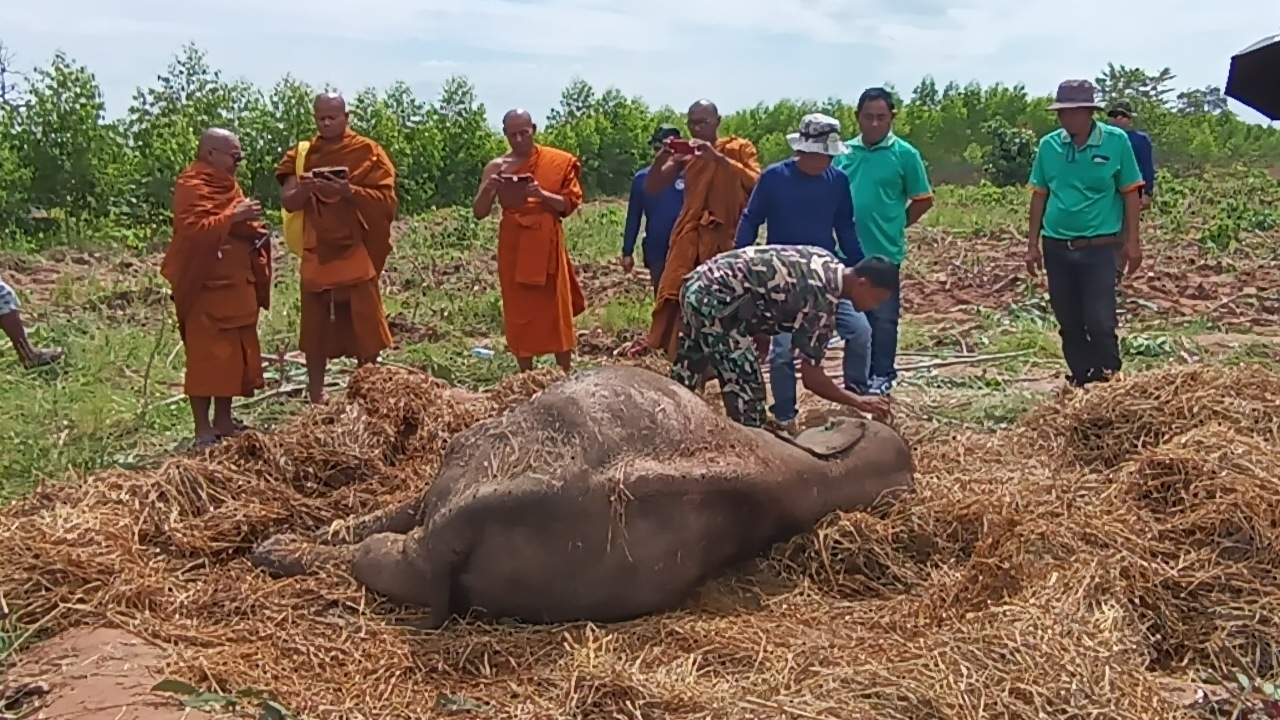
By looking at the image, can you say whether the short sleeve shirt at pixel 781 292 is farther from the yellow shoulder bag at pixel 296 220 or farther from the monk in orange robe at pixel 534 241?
the yellow shoulder bag at pixel 296 220

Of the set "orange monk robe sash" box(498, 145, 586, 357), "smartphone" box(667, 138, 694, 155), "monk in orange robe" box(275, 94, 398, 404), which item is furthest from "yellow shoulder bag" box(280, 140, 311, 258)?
"smartphone" box(667, 138, 694, 155)

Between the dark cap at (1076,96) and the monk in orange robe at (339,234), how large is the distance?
349 centimetres

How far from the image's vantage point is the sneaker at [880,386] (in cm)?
645

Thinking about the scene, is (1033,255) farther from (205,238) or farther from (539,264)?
(205,238)

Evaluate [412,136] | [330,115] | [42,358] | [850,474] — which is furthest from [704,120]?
[412,136]

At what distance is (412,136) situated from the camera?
22250 mm

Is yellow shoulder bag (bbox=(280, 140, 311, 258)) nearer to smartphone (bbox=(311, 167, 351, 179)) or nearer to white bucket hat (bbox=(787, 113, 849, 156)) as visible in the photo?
smartphone (bbox=(311, 167, 351, 179))

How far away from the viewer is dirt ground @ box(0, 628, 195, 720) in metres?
3.15

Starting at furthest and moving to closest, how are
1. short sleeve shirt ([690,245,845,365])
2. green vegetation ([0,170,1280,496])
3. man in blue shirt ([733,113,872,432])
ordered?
1. green vegetation ([0,170,1280,496])
2. man in blue shirt ([733,113,872,432])
3. short sleeve shirt ([690,245,845,365])

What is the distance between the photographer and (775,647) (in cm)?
348

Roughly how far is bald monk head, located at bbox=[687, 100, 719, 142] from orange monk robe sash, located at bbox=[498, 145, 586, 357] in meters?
0.72

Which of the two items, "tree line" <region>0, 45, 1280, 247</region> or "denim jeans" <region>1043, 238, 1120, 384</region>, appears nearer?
"denim jeans" <region>1043, 238, 1120, 384</region>

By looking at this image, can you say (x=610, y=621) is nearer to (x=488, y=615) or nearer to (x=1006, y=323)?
(x=488, y=615)

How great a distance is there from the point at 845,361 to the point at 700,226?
1252 millimetres
